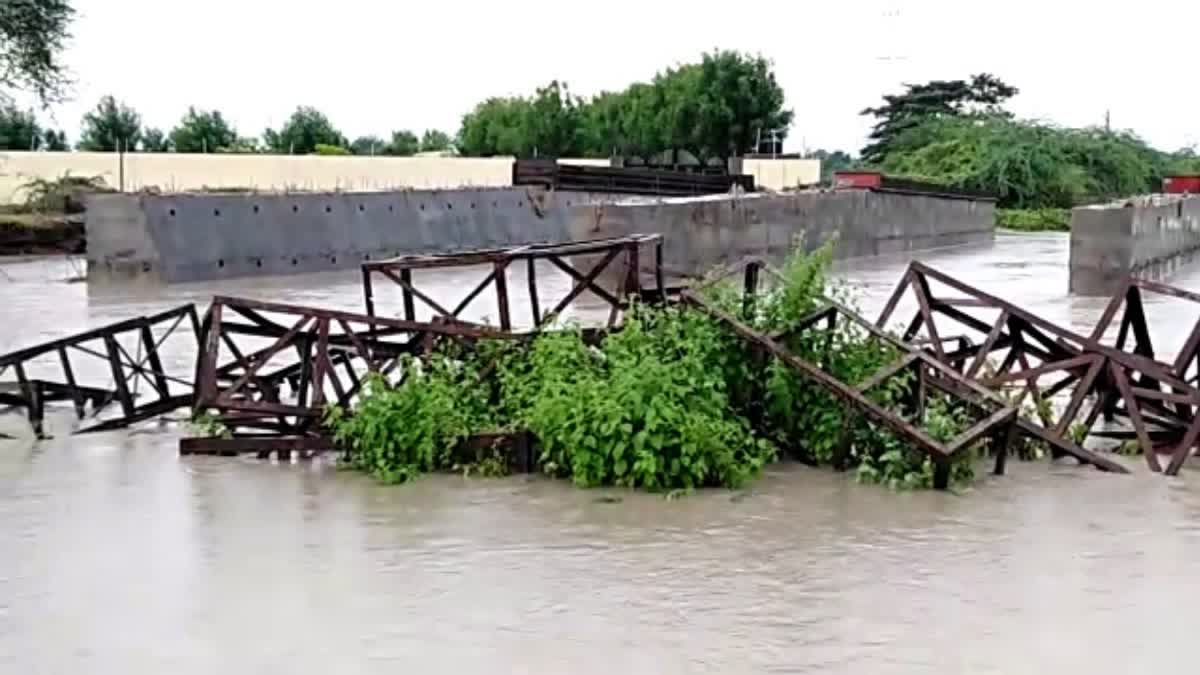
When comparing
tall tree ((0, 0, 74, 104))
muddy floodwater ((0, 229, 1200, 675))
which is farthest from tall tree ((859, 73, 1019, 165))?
muddy floodwater ((0, 229, 1200, 675))

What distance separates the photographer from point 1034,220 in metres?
47.2

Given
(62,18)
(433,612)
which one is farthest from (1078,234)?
(433,612)

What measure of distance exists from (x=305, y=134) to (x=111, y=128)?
9.48 m

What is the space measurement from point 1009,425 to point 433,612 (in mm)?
4307

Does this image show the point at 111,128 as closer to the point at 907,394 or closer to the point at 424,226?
the point at 424,226

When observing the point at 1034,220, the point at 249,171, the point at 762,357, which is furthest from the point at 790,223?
the point at 249,171

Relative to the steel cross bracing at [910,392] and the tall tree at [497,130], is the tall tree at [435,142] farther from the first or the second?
the steel cross bracing at [910,392]

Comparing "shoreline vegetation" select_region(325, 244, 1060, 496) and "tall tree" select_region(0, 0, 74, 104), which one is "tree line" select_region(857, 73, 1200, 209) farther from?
"shoreline vegetation" select_region(325, 244, 1060, 496)

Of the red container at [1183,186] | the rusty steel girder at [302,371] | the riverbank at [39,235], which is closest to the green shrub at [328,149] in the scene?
the riverbank at [39,235]

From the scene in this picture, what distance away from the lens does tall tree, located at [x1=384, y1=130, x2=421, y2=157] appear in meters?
73.1

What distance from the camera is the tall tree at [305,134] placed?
2628 inches

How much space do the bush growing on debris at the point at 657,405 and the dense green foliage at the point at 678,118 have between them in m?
55.7

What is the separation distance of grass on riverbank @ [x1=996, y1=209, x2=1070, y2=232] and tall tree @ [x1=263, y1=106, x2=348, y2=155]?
29910 mm

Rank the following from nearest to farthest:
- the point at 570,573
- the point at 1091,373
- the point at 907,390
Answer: the point at 570,573, the point at 907,390, the point at 1091,373
